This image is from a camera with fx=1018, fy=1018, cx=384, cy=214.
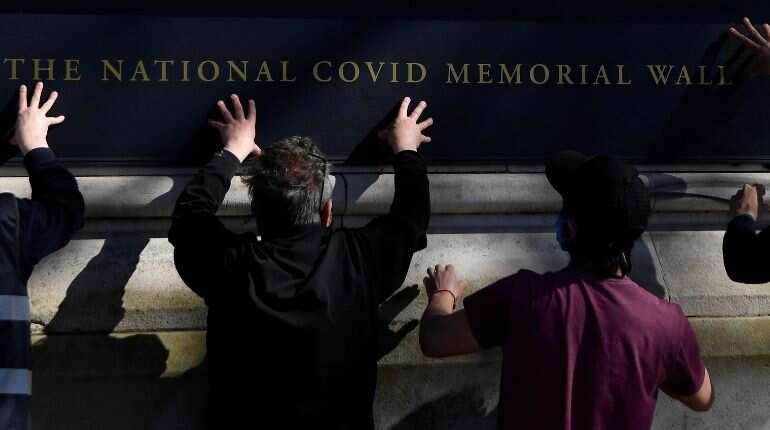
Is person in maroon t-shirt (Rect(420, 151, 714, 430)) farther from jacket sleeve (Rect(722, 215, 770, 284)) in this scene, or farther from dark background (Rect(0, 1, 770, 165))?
dark background (Rect(0, 1, 770, 165))

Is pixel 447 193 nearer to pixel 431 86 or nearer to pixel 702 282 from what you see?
pixel 431 86

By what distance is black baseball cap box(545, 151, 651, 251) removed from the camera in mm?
2508

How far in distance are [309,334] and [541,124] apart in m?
1.56

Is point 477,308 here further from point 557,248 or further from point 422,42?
point 422,42

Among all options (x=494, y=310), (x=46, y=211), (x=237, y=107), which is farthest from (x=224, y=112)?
(x=494, y=310)

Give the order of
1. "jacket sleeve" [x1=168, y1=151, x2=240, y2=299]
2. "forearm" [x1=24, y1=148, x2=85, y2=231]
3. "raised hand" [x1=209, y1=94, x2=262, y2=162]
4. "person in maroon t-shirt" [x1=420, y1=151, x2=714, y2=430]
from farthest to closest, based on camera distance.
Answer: "raised hand" [x1=209, y1=94, x2=262, y2=162] → "forearm" [x1=24, y1=148, x2=85, y2=231] → "jacket sleeve" [x1=168, y1=151, x2=240, y2=299] → "person in maroon t-shirt" [x1=420, y1=151, x2=714, y2=430]

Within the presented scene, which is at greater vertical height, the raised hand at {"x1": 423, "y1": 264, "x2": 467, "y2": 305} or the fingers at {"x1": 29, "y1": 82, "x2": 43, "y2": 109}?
the fingers at {"x1": 29, "y1": 82, "x2": 43, "y2": 109}

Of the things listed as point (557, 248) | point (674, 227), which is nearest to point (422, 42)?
point (557, 248)

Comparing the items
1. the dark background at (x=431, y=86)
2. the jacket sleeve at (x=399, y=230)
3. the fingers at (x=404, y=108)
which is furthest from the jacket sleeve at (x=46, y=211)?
the fingers at (x=404, y=108)

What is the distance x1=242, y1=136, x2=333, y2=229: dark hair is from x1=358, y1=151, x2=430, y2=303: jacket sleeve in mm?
192

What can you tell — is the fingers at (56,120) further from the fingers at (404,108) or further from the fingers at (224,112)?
the fingers at (404,108)

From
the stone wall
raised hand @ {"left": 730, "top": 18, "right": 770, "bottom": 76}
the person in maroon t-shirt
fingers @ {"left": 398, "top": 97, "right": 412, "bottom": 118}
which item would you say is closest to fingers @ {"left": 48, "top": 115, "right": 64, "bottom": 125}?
the stone wall

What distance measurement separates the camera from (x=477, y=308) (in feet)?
8.73

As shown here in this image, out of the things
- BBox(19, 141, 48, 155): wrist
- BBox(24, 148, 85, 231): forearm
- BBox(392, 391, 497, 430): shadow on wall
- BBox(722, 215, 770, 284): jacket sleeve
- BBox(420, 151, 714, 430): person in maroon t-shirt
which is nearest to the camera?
BBox(420, 151, 714, 430): person in maroon t-shirt
